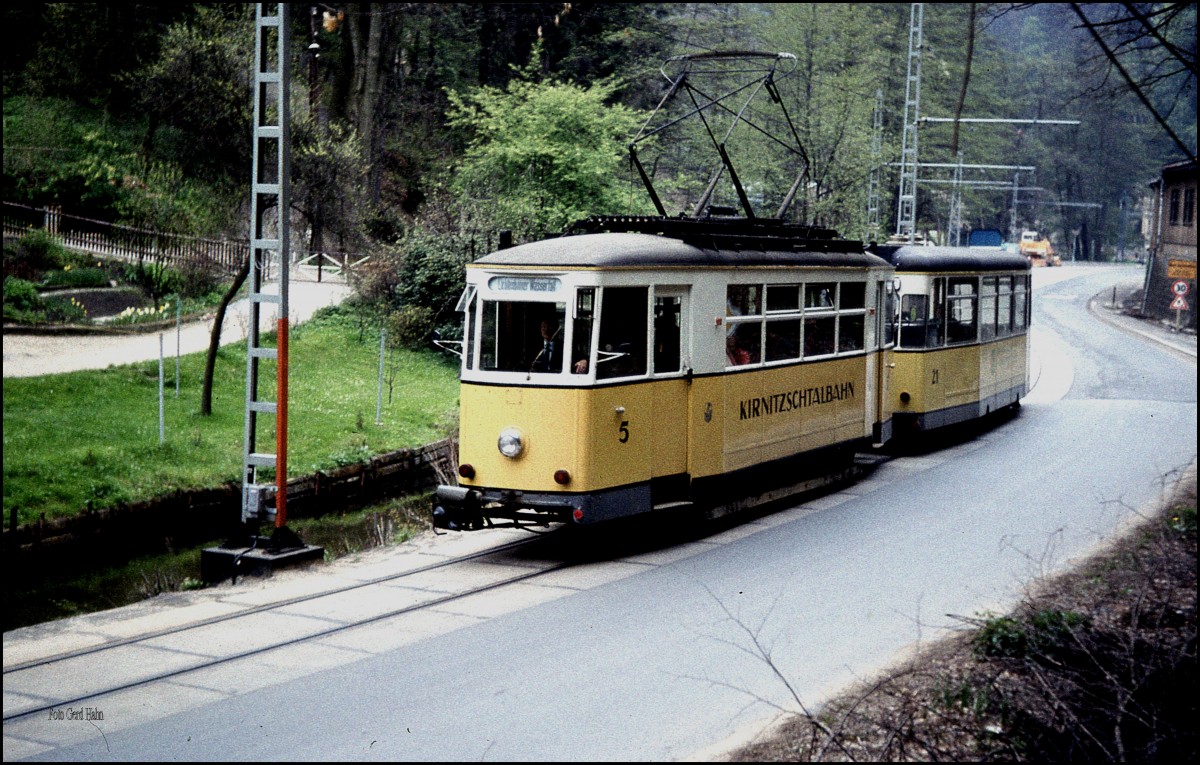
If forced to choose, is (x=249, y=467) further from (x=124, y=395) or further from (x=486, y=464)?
(x=124, y=395)

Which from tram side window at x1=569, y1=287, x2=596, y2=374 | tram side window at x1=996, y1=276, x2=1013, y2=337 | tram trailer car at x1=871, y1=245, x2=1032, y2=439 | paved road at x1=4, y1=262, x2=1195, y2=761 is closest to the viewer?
paved road at x1=4, y1=262, x2=1195, y2=761

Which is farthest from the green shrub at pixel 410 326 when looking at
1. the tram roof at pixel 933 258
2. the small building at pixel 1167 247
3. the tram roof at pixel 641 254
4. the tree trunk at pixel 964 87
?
the small building at pixel 1167 247

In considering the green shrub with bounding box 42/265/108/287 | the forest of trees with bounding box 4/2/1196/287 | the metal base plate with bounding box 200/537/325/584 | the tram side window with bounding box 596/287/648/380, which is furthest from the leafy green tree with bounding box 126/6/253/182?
the tram side window with bounding box 596/287/648/380

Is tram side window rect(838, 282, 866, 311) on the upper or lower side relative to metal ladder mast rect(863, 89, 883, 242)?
lower

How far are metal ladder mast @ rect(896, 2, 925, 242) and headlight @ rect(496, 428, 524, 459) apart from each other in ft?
30.6

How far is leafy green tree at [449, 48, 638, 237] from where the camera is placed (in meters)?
27.7

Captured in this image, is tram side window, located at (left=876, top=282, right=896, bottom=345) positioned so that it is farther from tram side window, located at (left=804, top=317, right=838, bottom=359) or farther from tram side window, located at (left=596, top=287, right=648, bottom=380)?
tram side window, located at (left=596, top=287, right=648, bottom=380)

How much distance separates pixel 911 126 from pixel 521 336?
19934 millimetres

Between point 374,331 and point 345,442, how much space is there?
337 inches

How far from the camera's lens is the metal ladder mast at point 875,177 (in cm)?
2869

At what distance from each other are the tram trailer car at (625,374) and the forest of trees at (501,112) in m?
3.79

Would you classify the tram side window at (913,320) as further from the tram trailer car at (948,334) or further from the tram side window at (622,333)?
the tram side window at (622,333)

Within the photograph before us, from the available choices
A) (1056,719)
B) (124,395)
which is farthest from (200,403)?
(1056,719)

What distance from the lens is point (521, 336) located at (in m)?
12.4
